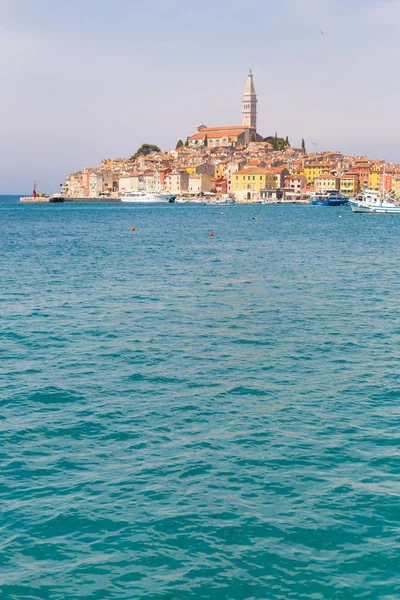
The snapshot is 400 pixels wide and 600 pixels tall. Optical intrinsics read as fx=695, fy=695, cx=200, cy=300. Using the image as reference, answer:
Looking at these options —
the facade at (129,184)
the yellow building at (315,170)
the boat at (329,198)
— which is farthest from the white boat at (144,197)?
the boat at (329,198)

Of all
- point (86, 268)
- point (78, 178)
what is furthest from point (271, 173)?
point (86, 268)

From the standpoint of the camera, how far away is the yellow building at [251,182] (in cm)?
15575

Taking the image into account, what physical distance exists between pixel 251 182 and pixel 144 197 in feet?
87.6

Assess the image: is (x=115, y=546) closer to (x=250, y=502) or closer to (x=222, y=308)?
(x=250, y=502)

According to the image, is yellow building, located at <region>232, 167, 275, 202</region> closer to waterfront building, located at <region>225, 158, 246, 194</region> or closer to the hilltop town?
the hilltop town

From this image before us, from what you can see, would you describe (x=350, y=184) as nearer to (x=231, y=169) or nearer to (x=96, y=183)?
(x=231, y=169)

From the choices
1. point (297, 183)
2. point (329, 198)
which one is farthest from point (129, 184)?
point (329, 198)

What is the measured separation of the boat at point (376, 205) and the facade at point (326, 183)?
4861 cm

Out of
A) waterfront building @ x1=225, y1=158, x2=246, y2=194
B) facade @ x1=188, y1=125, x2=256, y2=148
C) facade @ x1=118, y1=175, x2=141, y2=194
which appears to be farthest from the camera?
facade @ x1=188, y1=125, x2=256, y2=148

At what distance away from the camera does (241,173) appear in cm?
15662

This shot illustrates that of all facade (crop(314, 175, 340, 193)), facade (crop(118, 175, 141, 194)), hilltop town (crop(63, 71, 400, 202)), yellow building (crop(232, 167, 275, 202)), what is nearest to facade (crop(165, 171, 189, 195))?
hilltop town (crop(63, 71, 400, 202))

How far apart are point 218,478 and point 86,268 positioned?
83.4ft

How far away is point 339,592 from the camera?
6.76 metres

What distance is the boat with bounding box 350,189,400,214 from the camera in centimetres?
9535
